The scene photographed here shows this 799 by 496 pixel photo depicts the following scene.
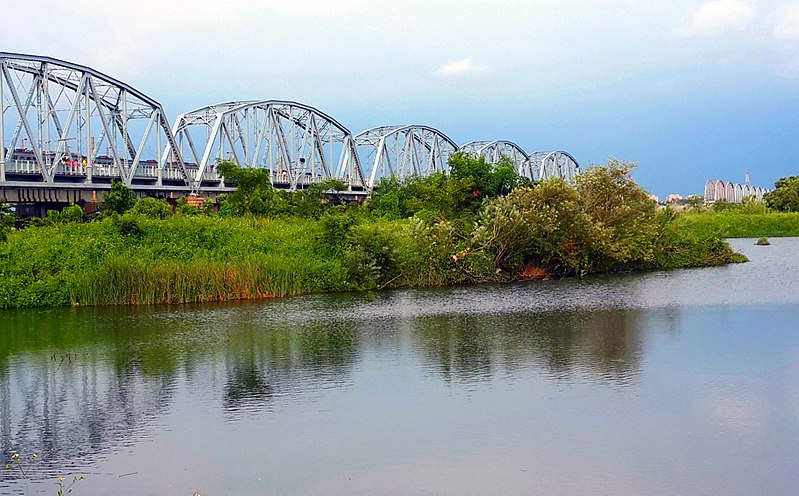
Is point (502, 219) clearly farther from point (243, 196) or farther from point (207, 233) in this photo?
point (243, 196)

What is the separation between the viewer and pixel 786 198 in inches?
3278

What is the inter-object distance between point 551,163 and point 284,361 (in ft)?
436

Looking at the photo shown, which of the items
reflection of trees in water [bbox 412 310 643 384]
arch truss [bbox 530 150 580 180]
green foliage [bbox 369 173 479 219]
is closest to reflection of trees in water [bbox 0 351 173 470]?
reflection of trees in water [bbox 412 310 643 384]

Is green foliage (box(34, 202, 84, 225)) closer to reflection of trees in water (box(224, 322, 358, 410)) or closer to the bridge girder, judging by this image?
reflection of trees in water (box(224, 322, 358, 410))

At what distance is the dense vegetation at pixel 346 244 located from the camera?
28.8 meters

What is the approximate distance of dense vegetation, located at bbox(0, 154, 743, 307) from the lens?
28.8 metres

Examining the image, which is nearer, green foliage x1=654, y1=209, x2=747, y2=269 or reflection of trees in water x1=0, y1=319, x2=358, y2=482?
reflection of trees in water x1=0, y1=319, x2=358, y2=482

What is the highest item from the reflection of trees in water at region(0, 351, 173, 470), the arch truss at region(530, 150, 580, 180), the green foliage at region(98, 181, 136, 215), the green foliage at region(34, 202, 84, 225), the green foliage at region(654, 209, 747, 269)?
the arch truss at region(530, 150, 580, 180)

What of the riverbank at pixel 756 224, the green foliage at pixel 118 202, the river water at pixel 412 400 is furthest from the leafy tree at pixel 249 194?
the riverbank at pixel 756 224

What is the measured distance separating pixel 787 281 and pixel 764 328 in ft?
39.9

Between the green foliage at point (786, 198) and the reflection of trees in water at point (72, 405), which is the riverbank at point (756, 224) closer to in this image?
the green foliage at point (786, 198)

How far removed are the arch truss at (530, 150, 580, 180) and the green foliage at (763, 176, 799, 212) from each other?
4592cm

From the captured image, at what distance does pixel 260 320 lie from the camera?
24031mm

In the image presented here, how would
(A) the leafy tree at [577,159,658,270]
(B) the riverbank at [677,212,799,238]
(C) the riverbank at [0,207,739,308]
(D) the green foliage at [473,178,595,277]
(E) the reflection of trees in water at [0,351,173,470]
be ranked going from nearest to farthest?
(E) the reflection of trees in water at [0,351,173,470], (C) the riverbank at [0,207,739,308], (D) the green foliage at [473,178,595,277], (A) the leafy tree at [577,159,658,270], (B) the riverbank at [677,212,799,238]
